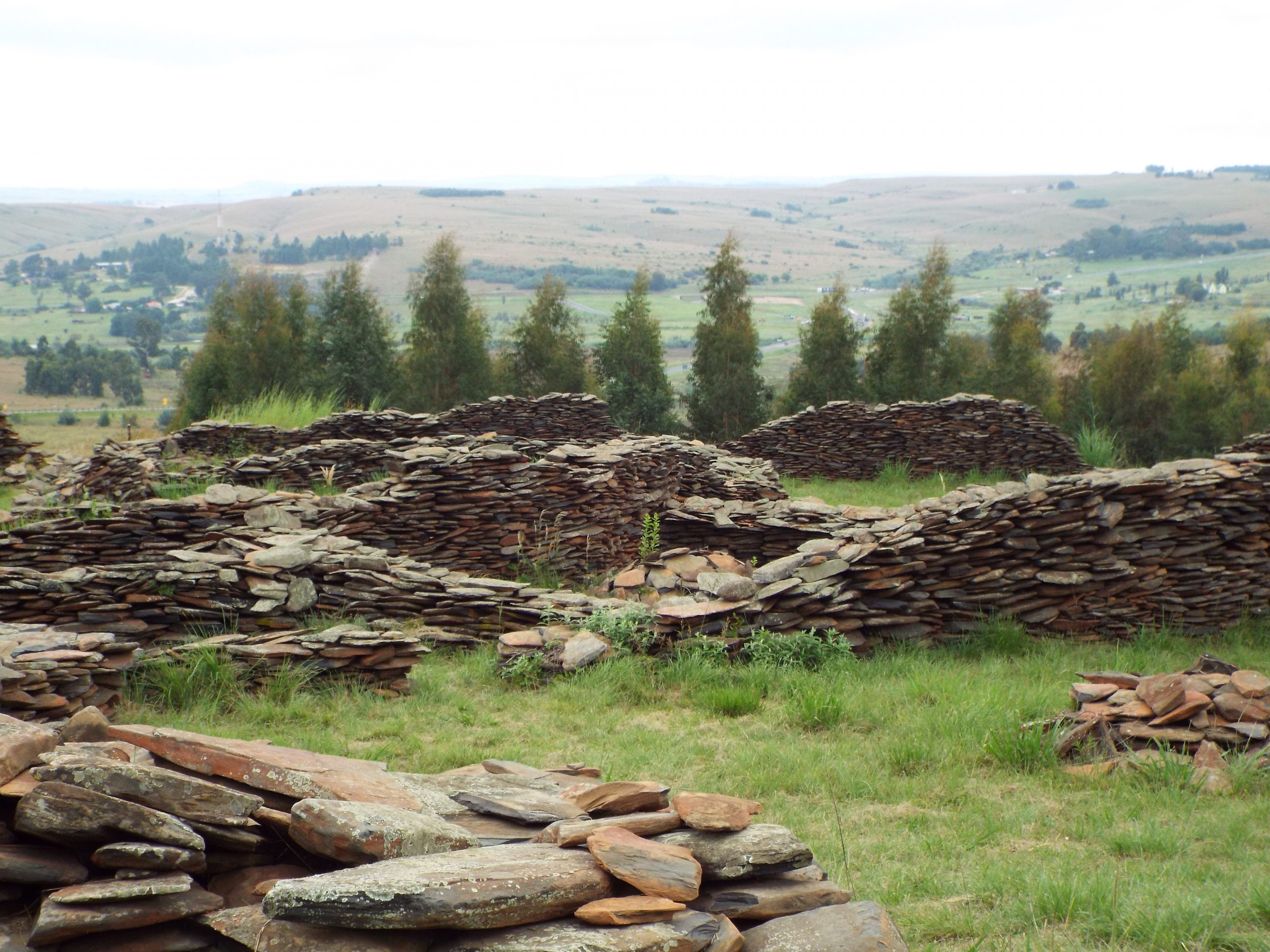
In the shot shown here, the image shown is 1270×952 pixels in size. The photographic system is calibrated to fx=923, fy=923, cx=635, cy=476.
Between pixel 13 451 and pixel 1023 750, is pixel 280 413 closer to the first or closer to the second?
pixel 13 451

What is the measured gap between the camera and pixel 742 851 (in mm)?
2748

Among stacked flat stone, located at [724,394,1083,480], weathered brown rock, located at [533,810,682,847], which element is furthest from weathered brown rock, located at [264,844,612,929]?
stacked flat stone, located at [724,394,1083,480]

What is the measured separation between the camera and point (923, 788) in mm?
4238

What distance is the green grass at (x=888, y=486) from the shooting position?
14.1 meters

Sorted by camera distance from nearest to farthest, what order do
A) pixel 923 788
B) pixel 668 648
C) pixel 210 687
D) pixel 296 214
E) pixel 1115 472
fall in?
pixel 923 788 < pixel 210 687 < pixel 668 648 < pixel 1115 472 < pixel 296 214

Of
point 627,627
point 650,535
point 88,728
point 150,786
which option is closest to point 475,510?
point 650,535

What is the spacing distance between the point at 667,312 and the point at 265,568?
78.0 metres

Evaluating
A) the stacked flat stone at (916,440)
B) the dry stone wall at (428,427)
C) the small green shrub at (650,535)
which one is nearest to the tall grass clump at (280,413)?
the dry stone wall at (428,427)

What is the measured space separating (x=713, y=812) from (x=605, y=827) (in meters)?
0.34

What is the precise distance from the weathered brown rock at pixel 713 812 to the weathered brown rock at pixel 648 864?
0.17 metres

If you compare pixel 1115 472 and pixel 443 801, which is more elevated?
pixel 1115 472

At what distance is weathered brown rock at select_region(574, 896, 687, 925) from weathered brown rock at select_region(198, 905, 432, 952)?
40 centimetres

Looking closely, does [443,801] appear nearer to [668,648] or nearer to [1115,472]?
[668,648]

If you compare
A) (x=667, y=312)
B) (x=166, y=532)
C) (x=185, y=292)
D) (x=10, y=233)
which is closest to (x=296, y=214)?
(x=10, y=233)
